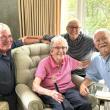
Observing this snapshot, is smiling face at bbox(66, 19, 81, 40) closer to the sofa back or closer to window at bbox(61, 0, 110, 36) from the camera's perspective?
the sofa back

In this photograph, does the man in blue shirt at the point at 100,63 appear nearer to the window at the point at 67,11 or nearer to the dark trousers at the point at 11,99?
the dark trousers at the point at 11,99

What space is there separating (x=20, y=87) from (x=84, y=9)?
1.89 m

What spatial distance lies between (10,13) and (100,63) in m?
1.63

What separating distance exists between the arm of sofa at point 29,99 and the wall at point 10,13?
1.27 m

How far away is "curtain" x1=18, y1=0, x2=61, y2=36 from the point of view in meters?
3.55

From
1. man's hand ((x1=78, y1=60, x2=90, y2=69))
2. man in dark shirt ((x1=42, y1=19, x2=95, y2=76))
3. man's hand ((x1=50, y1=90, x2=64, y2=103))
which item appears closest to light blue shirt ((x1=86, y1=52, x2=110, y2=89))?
man's hand ((x1=78, y1=60, x2=90, y2=69))

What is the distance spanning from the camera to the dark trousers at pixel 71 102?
246cm

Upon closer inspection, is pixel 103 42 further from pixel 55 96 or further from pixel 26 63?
pixel 26 63

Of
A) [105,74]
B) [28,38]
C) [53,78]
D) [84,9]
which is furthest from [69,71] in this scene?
[84,9]

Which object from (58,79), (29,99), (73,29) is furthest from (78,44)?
(29,99)

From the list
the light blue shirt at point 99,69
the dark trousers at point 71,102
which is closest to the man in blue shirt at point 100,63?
the light blue shirt at point 99,69

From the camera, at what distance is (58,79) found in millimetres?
2691

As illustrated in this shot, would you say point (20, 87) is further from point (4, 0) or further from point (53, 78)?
point (4, 0)

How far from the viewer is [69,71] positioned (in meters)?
2.80
